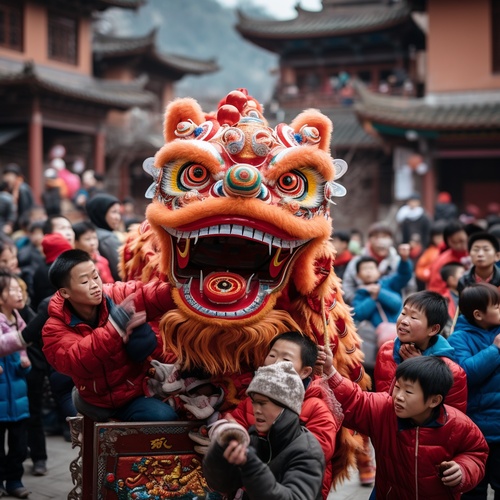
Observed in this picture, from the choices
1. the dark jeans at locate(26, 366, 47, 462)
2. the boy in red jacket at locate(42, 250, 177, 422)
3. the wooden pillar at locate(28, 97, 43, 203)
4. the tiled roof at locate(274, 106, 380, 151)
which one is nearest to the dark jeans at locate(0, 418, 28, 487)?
the dark jeans at locate(26, 366, 47, 462)

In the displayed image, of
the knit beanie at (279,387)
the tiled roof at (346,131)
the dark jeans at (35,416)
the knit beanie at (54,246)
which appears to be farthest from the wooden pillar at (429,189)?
the knit beanie at (279,387)

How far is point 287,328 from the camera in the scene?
2881 millimetres

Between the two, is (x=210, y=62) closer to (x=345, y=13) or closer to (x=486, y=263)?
(x=345, y=13)

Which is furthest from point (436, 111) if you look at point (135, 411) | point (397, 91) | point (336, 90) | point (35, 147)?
point (135, 411)

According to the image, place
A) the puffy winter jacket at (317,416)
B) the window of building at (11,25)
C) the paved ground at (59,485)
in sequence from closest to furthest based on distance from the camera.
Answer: the puffy winter jacket at (317,416) → the paved ground at (59,485) → the window of building at (11,25)

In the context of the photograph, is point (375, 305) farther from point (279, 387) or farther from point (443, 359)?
point (279, 387)

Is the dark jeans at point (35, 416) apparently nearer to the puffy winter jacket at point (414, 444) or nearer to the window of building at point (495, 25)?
the puffy winter jacket at point (414, 444)

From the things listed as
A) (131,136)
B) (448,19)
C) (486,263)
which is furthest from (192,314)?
(131,136)

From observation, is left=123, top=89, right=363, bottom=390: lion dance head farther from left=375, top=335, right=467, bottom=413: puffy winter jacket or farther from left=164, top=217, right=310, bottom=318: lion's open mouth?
left=375, top=335, right=467, bottom=413: puffy winter jacket

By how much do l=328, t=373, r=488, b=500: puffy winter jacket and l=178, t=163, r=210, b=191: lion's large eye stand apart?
3.05 ft

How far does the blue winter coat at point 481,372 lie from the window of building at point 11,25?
51.4ft

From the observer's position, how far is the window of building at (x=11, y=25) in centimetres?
1645

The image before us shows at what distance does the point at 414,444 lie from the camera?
264cm

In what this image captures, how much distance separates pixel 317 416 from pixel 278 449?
1.19 feet
